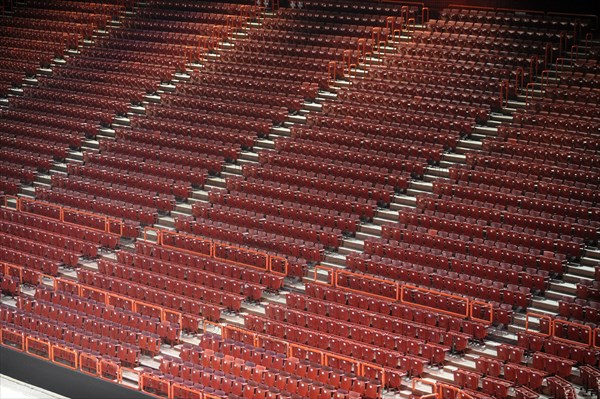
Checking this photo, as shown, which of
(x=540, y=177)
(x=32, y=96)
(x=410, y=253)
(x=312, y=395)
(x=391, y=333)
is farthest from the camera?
(x=32, y=96)

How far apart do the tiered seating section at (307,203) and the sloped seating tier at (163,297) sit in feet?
0.14

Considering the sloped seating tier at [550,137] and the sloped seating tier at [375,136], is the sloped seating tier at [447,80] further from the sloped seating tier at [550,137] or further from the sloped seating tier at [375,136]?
the sloped seating tier at [375,136]

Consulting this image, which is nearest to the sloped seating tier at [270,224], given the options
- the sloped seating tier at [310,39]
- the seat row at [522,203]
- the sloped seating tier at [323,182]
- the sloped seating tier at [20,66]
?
the sloped seating tier at [323,182]

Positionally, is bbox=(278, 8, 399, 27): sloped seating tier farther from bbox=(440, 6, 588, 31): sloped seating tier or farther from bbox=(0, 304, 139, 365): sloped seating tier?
bbox=(0, 304, 139, 365): sloped seating tier

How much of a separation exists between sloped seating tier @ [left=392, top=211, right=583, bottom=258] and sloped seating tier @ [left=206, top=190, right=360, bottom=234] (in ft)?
2.89

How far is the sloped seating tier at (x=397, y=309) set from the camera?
13297 mm

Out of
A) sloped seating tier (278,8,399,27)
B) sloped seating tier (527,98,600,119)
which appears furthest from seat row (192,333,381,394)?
sloped seating tier (278,8,399,27)

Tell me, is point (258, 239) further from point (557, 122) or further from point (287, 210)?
point (557, 122)

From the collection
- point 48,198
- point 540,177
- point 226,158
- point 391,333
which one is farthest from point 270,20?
point 391,333

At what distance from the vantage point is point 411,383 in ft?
41.4

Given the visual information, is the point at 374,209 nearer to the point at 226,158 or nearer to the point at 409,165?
the point at 409,165

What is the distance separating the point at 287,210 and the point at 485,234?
10.5 ft

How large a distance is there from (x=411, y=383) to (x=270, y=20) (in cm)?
1174

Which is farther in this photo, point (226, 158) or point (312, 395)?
point (226, 158)
